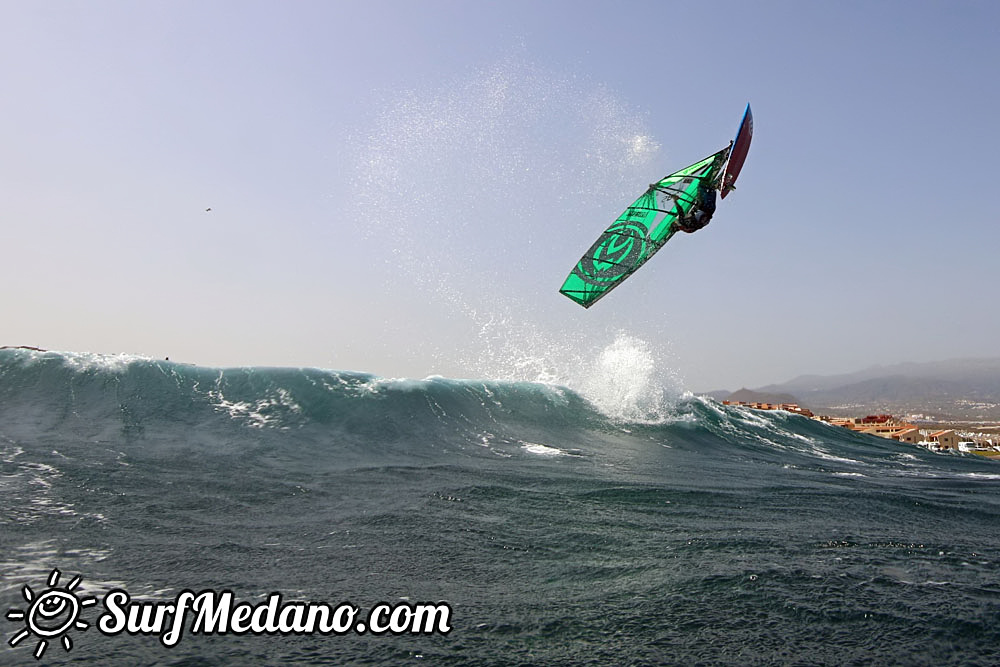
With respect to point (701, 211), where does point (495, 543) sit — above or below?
below

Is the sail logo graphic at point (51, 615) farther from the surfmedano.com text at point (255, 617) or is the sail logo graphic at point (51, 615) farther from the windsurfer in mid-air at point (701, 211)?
the windsurfer in mid-air at point (701, 211)

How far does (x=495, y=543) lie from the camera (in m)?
6.61

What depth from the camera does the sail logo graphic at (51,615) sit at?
416cm

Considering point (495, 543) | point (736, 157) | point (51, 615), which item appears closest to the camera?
point (51, 615)

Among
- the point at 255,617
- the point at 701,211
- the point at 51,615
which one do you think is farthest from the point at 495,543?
the point at 701,211

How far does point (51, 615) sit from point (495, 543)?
390 cm

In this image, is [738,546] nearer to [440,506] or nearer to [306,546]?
[440,506]

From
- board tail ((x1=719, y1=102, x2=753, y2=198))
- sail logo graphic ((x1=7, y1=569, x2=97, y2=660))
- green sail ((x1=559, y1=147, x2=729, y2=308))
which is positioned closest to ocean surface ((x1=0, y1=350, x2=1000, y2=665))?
sail logo graphic ((x1=7, y1=569, x2=97, y2=660))

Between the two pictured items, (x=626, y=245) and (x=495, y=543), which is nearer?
(x=495, y=543)

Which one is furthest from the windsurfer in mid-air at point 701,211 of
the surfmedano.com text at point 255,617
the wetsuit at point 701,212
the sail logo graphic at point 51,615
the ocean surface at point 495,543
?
the sail logo graphic at point 51,615

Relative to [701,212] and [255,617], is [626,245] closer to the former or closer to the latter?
[701,212]

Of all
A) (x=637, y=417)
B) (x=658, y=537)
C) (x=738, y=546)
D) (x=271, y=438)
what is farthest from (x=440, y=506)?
(x=637, y=417)

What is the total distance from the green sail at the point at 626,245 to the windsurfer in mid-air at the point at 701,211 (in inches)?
27.3

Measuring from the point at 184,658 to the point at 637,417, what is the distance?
18.9m
